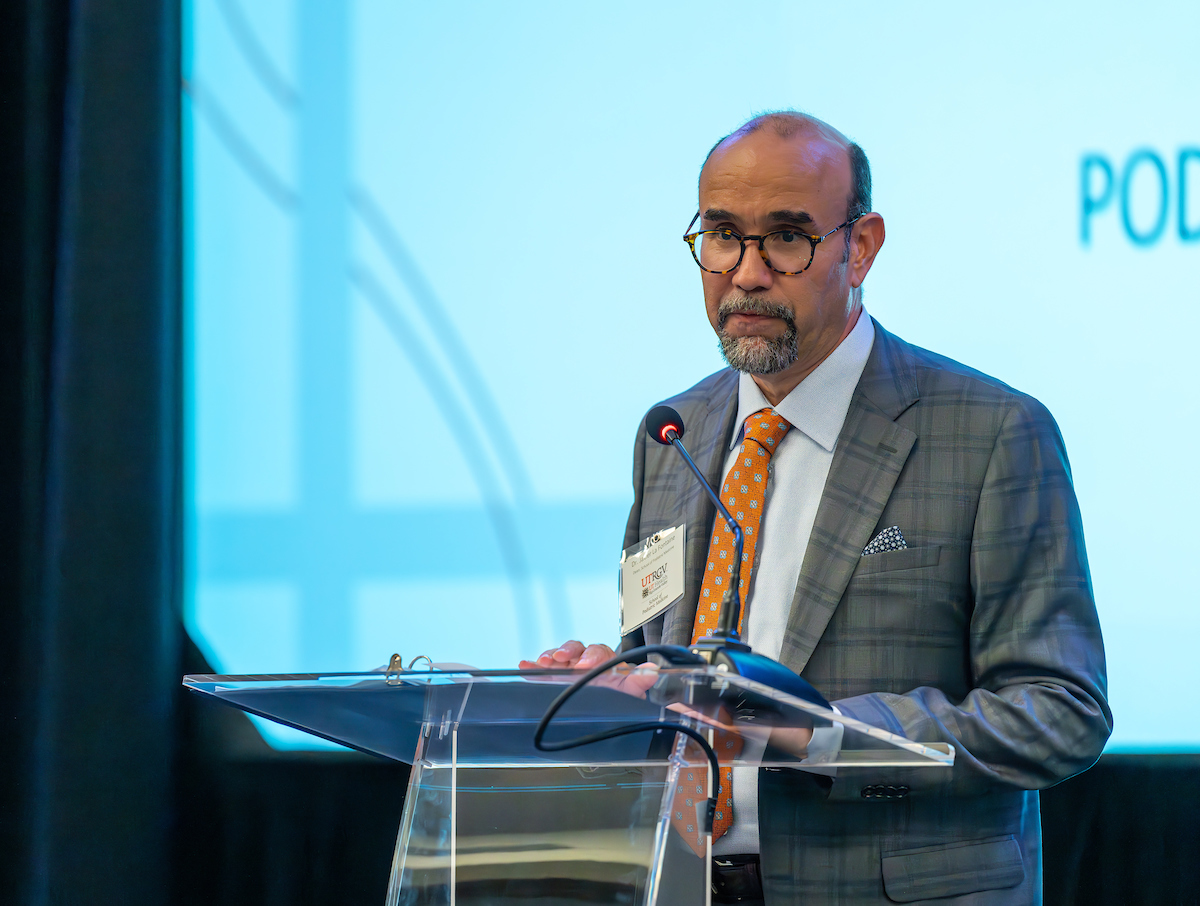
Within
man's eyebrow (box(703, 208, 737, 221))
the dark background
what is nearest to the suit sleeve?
man's eyebrow (box(703, 208, 737, 221))

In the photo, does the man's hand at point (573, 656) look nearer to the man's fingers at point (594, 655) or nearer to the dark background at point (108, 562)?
the man's fingers at point (594, 655)

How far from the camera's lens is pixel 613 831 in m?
1.12

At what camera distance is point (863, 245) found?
187 cm

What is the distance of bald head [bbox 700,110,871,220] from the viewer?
1.79 m

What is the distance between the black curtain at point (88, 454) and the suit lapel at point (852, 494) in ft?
5.75

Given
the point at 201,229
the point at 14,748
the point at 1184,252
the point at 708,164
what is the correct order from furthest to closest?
1. the point at 201,229
2. the point at 14,748
3. the point at 1184,252
4. the point at 708,164

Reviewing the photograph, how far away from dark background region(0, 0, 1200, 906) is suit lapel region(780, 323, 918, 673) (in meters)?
1.43

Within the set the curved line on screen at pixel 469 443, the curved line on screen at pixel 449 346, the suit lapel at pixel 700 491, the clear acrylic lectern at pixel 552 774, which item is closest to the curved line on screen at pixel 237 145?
the curved line on screen at pixel 449 346

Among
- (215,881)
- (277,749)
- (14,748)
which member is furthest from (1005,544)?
(14,748)

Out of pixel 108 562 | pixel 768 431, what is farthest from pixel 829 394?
pixel 108 562

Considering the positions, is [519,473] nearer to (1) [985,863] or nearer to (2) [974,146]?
(2) [974,146]

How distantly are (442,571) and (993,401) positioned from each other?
1.47 m

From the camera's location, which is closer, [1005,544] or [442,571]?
[1005,544]

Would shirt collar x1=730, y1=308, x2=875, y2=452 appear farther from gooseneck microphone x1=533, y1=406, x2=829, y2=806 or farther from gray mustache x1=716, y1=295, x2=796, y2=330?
gooseneck microphone x1=533, y1=406, x2=829, y2=806
